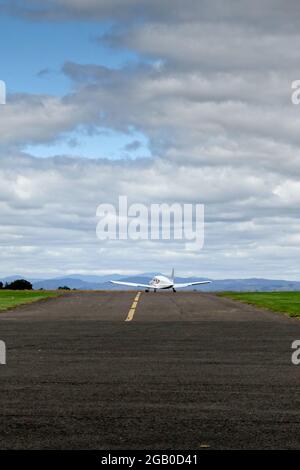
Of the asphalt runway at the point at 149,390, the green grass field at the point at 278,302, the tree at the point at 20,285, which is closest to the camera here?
the asphalt runway at the point at 149,390

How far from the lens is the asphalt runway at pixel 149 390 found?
853 centimetres

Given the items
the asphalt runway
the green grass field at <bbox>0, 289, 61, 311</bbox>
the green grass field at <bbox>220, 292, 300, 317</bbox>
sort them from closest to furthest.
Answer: the asphalt runway, the green grass field at <bbox>220, 292, 300, 317</bbox>, the green grass field at <bbox>0, 289, 61, 311</bbox>

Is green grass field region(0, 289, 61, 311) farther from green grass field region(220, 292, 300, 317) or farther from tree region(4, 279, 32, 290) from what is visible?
tree region(4, 279, 32, 290)

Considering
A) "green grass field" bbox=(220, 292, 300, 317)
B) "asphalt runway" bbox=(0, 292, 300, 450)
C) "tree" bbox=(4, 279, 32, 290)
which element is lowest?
"asphalt runway" bbox=(0, 292, 300, 450)

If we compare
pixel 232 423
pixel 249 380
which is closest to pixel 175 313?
pixel 249 380

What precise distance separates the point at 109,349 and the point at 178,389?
6303 millimetres

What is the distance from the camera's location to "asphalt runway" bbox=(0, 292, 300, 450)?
8531 millimetres

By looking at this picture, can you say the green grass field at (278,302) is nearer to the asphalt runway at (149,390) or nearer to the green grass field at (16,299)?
the asphalt runway at (149,390)

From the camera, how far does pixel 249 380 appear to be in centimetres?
1301

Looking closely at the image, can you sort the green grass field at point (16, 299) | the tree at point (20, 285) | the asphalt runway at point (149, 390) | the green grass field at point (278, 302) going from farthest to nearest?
the tree at point (20, 285), the green grass field at point (16, 299), the green grass field at point (278, 302), the asphalt runway at point (149, 390)

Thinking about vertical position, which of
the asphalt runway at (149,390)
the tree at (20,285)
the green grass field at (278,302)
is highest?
the tree at (20,285)

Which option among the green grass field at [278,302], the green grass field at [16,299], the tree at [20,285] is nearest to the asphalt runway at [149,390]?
the green grass field at [278,302]

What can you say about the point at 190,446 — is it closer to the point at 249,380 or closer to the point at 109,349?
the point at 249,380

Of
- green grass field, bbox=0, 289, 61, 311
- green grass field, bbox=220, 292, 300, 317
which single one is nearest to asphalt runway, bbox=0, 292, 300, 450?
green grass field, bbox=220, 292, 300, 317
